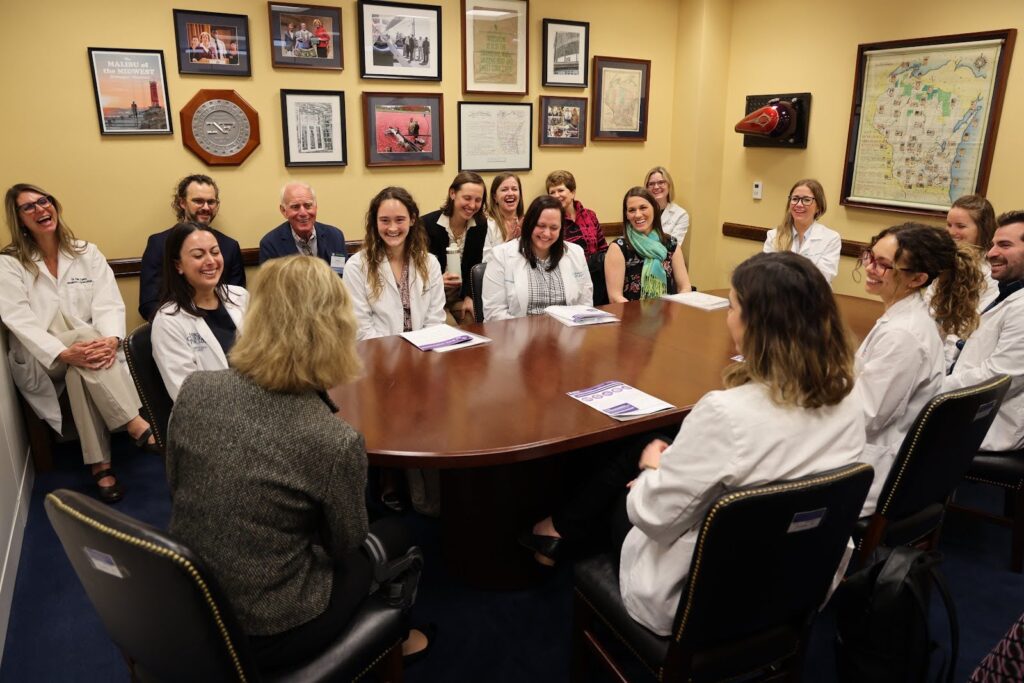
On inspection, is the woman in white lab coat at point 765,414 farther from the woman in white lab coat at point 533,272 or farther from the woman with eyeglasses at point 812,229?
the woman with eyeglasses at point 812,229

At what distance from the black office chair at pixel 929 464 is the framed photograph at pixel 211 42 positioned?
3.56 metres

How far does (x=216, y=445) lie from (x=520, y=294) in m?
2.06

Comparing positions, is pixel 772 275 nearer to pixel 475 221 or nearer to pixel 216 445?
pixel 216 445

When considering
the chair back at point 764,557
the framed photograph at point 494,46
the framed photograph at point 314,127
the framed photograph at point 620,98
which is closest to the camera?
the chair back at point 764,557

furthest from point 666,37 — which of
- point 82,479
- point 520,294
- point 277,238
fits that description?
point 82,479

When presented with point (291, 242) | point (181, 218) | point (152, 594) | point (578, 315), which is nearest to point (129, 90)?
point (181, 218)

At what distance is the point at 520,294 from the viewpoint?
318cm

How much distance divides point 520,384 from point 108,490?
6.63ft

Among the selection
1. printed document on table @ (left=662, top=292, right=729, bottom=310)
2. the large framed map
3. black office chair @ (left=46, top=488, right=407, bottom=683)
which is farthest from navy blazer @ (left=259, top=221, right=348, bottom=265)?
the large framed map

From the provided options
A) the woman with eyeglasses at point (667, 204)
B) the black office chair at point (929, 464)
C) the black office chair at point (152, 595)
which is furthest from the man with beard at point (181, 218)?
the black office chair at point (929, 464)

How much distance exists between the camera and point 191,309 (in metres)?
2.31

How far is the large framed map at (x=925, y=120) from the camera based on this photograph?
365 centimetres

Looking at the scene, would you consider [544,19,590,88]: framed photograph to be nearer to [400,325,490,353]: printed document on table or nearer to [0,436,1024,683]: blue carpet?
[400,325,490,353]: printed document on table

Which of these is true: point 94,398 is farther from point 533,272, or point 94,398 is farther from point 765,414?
point 765,414
